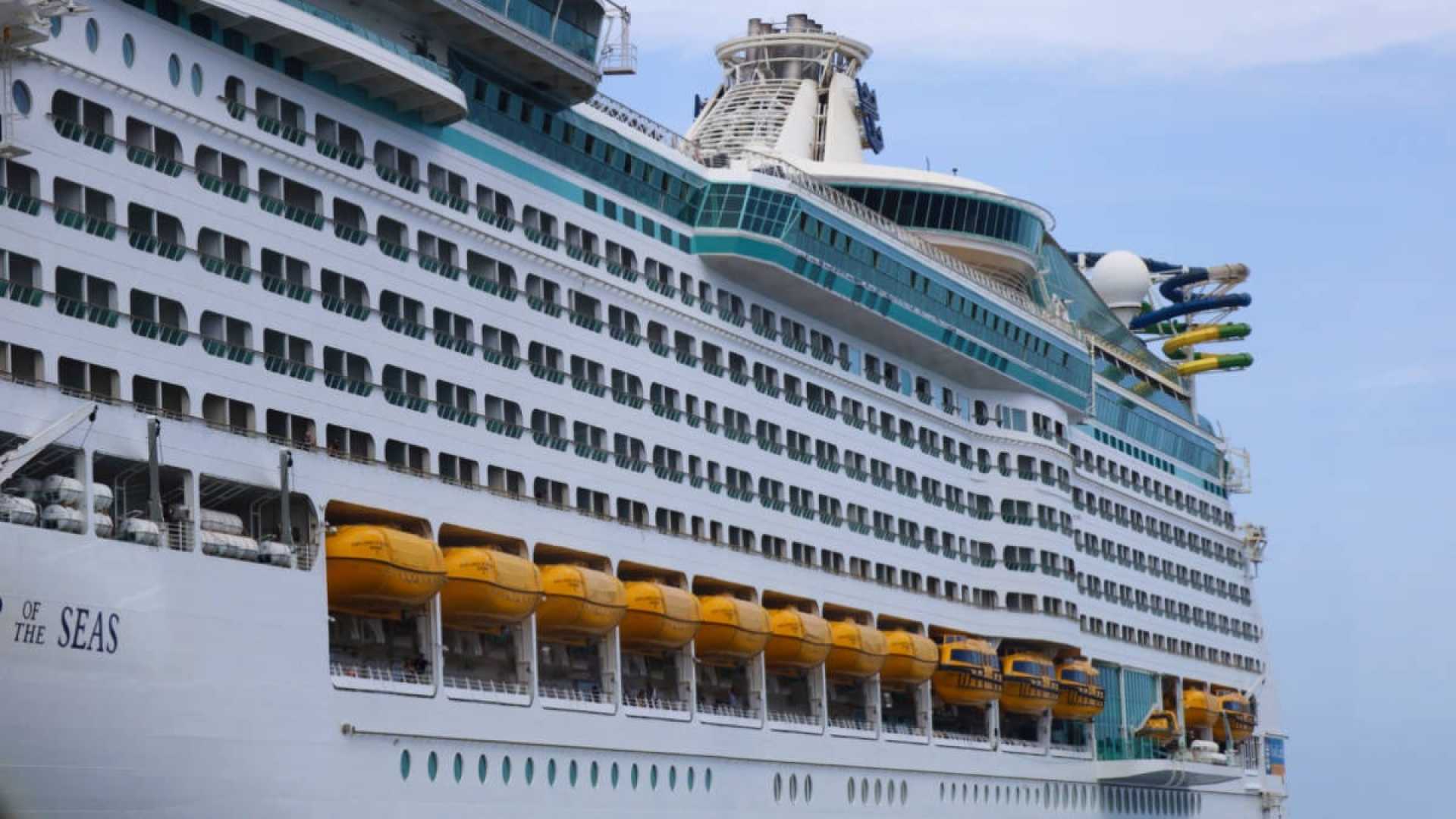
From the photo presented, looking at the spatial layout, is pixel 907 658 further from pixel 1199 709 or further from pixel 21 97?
pixel 21 97

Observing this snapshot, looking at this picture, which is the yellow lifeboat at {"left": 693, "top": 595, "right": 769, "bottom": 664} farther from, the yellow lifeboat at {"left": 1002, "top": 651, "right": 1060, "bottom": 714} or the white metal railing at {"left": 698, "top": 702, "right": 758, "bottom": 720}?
the yellow lifeboat at {"left": 1002, "top": 651, "right": 1060, "bottom": 714}

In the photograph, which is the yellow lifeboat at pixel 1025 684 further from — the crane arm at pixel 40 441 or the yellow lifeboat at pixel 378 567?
the crane arm at pixel 40 441

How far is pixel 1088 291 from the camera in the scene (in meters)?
76.0

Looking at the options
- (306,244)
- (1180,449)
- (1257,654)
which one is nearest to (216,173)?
(306,244)

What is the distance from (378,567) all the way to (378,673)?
2.09m

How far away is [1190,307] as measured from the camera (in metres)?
85.5

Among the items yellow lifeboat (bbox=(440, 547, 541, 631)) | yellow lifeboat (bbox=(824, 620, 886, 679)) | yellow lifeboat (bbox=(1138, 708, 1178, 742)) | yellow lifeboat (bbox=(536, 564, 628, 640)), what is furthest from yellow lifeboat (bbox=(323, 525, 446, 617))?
yellow lifeboat (bbox=(1138, 708, 1178, 742))

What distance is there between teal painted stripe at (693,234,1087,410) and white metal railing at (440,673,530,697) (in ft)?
44.4

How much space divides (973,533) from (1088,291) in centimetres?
1707

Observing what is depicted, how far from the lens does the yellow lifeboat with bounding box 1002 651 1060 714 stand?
60781 mm

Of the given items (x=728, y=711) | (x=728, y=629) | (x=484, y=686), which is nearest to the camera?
(x=484, y=686)

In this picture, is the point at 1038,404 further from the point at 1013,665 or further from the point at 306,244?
the point at 306,244

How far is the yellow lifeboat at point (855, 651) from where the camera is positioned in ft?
169

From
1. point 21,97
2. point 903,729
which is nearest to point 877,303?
point 903,729
